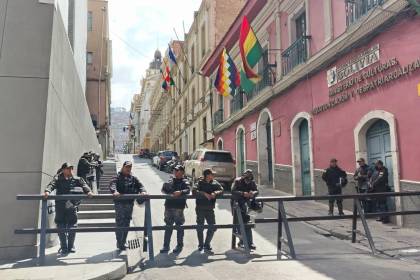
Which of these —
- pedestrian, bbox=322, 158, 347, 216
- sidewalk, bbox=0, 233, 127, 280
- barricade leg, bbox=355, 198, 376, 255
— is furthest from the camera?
pedestrian, bbox=322, 158, 347, 216

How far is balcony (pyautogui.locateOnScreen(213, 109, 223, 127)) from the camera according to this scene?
28.0 meters

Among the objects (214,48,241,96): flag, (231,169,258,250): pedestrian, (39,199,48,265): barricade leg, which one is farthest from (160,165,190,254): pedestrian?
(214,48,241,96): flag

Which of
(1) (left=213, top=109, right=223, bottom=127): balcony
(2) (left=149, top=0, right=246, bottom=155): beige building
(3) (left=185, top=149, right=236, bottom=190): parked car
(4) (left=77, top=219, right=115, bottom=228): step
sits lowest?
(4) (left=77, top=219, right=115, bottom=228): step

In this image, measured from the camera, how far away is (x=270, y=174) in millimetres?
20156

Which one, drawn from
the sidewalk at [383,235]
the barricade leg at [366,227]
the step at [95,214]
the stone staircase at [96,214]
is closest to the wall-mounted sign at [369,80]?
the sidewalk at [383,235]

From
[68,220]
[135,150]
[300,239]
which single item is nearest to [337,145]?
[300,239]

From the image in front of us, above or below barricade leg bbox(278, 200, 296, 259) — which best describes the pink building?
above

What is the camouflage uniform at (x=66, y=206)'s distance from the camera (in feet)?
24.3

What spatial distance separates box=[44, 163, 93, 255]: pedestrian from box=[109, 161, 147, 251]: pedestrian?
0.53m

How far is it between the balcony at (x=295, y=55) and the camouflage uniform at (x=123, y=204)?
966 cm

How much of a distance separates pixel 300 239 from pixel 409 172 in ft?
10.2

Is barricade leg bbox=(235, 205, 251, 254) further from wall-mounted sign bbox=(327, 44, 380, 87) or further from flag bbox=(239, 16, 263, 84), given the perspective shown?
flag bbox=(239, 16, 263, 84)

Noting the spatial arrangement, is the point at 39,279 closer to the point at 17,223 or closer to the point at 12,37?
the point at 17,223

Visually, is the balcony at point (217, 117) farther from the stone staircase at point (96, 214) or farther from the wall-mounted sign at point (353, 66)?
the stone staircase at point (96, 214)
